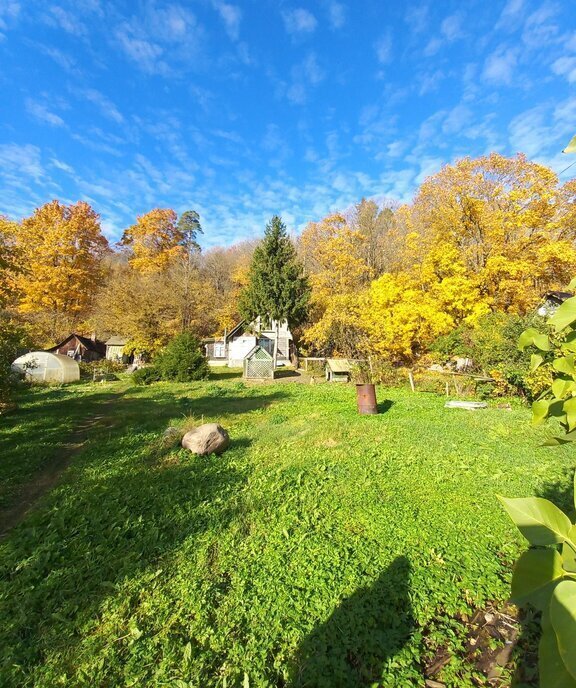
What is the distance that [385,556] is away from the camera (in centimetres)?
376

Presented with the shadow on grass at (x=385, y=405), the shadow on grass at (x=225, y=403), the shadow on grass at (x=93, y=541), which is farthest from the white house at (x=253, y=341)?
the shadow on grass at (x=93, y=541)

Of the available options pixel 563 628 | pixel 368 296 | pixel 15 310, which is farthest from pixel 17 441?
pixel 15 310

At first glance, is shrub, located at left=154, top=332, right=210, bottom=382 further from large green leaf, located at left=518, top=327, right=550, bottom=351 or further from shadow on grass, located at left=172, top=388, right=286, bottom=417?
large green leaf, located at left=518, top=327, right=550, bottom=351

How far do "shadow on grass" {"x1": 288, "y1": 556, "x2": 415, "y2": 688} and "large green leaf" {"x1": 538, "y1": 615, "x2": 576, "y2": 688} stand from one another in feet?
9.51

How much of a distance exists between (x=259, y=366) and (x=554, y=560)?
20986 millimetres

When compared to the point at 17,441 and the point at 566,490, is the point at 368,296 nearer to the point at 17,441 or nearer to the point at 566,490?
the point at 566,490

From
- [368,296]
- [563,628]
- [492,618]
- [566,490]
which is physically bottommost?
[492,618]

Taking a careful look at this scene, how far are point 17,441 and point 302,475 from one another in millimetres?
6908

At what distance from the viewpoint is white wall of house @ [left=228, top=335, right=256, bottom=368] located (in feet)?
108

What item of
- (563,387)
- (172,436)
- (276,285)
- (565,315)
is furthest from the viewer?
(276,285)

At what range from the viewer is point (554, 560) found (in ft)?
1.88

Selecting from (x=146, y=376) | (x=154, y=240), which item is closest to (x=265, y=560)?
(x=146, y=376)

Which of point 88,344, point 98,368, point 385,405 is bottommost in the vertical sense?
point 385,405

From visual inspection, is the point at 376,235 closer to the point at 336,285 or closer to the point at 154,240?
the point at 336,285
